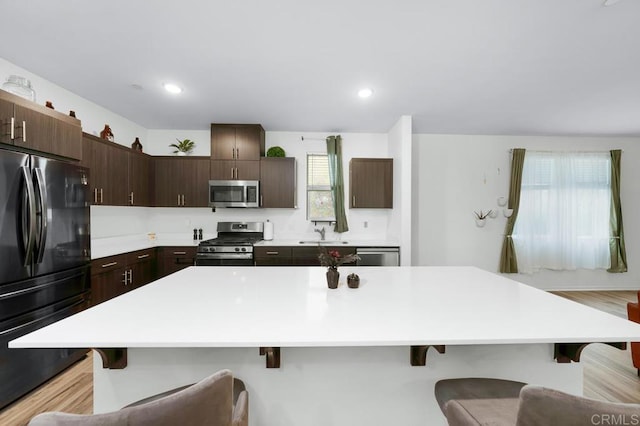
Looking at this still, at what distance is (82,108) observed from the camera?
321cm

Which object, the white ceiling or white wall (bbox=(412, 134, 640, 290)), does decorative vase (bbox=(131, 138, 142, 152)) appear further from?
white wall (bbox=(412, 134, 640, 290))

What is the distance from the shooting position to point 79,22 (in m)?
1.91

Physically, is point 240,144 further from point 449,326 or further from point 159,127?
point 449,326

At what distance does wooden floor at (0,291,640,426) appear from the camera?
1.87m

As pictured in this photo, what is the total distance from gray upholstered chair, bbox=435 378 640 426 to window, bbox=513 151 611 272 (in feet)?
14.7

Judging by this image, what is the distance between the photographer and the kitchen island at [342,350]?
1071 mm

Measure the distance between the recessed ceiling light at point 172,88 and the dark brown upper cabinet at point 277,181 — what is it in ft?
4.70

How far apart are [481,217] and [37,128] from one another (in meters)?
5.71

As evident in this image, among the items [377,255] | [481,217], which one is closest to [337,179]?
[377,255]

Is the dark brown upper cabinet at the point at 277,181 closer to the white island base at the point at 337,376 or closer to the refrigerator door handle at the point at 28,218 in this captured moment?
the refrigerator door handle at the point at 28,218

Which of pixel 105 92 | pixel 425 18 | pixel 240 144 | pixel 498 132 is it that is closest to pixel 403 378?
pixel 425 18

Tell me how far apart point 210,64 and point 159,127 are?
95.5 inches

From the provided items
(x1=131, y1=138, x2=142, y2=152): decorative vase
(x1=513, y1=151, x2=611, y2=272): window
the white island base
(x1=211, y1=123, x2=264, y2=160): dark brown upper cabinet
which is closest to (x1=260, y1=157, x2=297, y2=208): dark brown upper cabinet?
(x1=211, y1=123, x2=264, y2=160): dark brown upper cabinet

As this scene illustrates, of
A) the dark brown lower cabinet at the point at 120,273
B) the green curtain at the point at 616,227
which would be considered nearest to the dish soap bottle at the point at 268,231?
the dark brown lower cabinet at the point at 120,273
